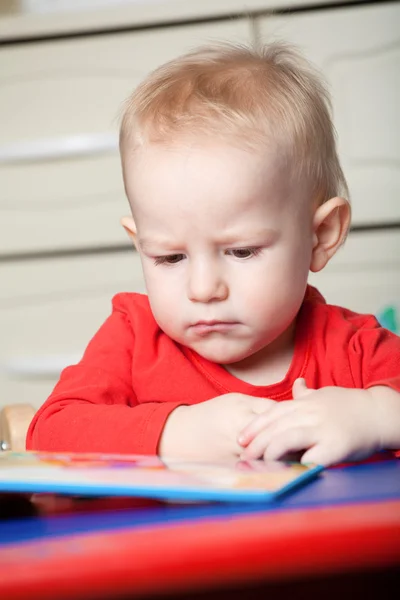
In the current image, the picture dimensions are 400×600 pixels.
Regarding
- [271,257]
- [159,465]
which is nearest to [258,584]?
[159,465]

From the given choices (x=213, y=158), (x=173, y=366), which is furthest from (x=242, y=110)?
(x=173, y=366)

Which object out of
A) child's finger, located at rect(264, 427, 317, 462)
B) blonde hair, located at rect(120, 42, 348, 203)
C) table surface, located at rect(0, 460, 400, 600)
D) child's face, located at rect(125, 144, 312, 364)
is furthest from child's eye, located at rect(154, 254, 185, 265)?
table surface, located at rect(0, 460, 400, 600)

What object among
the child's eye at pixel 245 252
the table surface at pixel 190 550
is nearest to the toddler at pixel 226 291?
the child's eye at pixel 245 252

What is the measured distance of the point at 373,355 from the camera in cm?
84

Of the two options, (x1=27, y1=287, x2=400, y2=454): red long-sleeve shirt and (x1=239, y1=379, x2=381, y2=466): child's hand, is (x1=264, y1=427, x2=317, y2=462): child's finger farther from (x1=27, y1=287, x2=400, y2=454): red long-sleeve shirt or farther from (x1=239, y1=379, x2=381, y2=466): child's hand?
(x1=27, y1=287, x2=400, y2=454): red long-sleeve shirt

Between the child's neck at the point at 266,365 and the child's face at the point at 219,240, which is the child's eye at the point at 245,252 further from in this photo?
the child's neck at the point at 266,365

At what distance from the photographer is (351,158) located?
165 cm

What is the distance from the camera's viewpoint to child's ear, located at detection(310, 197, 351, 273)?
826 mm

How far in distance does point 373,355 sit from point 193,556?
0.60m

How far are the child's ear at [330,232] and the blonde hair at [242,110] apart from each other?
0.02 metres

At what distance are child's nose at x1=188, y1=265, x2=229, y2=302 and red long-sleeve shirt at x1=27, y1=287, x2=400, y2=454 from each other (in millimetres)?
136

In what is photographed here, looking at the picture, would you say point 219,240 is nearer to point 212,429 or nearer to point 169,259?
point 169,259

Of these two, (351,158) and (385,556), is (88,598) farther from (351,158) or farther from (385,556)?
(351,158)

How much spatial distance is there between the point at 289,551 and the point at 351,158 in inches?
56.9
